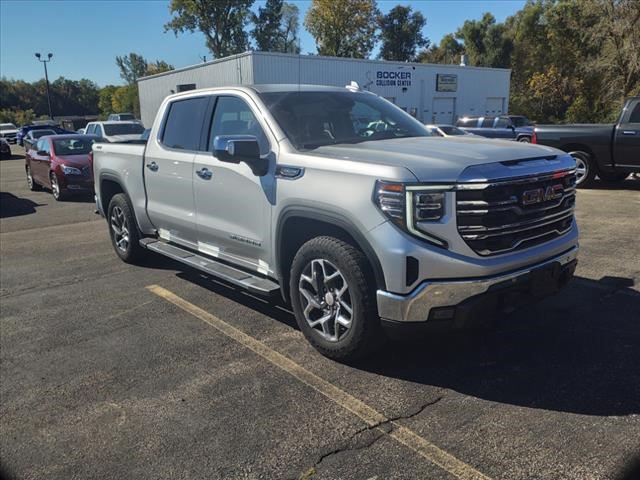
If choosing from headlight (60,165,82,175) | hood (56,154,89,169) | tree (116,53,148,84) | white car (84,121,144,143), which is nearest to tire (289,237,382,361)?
headlight (60,165,82,175)

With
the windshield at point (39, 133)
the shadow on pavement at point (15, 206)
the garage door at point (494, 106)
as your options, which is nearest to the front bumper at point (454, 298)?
the shadow on pavement at point (15, 206)

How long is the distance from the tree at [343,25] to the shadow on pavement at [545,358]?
6515cm

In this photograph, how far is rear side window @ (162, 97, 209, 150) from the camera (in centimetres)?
522

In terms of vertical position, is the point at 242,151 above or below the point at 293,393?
above

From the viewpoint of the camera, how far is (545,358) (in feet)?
12.7

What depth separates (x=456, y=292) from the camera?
330 centimetres

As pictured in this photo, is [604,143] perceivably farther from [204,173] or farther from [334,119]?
[204,173]

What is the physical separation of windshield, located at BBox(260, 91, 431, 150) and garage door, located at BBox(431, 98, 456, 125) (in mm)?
33056

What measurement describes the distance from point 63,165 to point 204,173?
10.0 m

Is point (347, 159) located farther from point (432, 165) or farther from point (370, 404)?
point (370, 404)

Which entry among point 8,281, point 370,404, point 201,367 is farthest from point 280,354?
point 8,281

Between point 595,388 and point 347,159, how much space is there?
2137 mm

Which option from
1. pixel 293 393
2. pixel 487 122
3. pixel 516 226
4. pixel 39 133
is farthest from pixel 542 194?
pixel 39 133

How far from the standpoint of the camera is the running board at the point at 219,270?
4.34 metres
